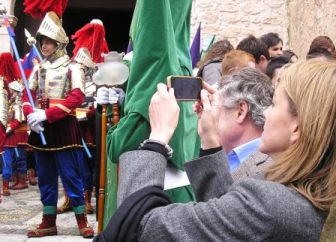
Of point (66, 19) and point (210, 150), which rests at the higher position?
point (210, 150)

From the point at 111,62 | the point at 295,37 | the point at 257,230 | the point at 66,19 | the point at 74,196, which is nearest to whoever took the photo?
the point at 257,230

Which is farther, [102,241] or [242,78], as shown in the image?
[242,78]

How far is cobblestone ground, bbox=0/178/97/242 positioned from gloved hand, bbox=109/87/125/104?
2.19m

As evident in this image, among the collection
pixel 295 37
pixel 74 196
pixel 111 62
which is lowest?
pixel 74 196

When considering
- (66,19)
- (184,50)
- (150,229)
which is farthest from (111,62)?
(66,19)

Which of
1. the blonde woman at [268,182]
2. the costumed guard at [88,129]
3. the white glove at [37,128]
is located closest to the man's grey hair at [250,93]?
the blonde woman at [268,182]

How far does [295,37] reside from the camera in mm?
9734

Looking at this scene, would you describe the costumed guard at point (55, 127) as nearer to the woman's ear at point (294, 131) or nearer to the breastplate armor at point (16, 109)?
the breastplate armor at point (16, 109)

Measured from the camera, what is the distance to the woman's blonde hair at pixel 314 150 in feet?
4.32

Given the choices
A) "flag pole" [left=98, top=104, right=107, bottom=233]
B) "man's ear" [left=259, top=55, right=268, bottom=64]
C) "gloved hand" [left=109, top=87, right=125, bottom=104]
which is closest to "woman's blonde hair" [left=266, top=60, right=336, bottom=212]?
"gloved hand" [left=109, top=87, right=125, bottom=104]

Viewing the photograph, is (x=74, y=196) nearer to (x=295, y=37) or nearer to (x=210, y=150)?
(x=210, y=150)

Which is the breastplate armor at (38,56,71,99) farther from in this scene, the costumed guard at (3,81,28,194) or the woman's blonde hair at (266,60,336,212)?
the woman's blonde hair at (266,60,336,212)

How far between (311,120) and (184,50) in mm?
1234

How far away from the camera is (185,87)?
67.3 inches
